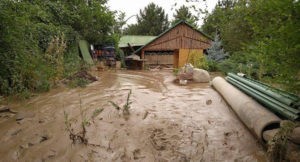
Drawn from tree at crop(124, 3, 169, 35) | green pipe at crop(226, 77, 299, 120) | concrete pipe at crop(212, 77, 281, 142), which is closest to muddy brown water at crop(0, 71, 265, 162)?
concrete pipe at crop(212, 77, 281, 142)

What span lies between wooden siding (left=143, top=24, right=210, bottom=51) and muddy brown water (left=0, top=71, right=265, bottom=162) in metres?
14.1

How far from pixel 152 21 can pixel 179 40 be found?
16772 mm

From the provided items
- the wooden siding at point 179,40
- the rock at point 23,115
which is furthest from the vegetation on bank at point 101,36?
the wooden siding at point 179,40

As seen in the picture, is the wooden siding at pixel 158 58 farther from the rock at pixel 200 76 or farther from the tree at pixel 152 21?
the tree at pixel 152 21

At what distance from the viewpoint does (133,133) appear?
3645 millimetres

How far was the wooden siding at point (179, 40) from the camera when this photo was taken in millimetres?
19172

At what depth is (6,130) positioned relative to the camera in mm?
3783

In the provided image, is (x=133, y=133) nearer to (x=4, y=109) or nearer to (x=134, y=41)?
(x=4, y=109)

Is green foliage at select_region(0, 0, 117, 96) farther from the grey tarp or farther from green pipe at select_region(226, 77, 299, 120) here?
green pipe at select_region(226, 77, 299, 120)

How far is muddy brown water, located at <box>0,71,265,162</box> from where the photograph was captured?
9.95 feet

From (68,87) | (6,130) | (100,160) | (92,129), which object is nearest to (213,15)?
(92,129)

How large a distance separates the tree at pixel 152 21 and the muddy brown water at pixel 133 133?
30.5 m

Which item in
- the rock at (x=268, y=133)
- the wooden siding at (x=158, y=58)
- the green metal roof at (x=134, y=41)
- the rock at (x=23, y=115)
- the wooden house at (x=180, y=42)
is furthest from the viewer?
the wooden siding at (x=158, y=58)

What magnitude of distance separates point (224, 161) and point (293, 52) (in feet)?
4.89
